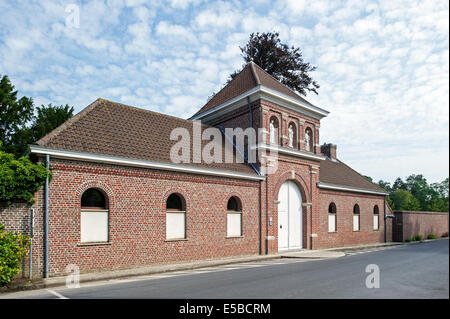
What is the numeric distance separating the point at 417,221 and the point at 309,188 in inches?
646

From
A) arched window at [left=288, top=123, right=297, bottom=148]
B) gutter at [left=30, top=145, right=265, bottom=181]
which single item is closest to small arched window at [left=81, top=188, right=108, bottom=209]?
gutter at [left=30, top=145, right=265, bottom=181]

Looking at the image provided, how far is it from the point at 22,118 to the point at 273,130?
25.0 metres

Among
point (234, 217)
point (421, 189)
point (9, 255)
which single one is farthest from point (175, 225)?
point (421, 189)

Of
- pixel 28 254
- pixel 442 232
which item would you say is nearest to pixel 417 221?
pixel 442 232

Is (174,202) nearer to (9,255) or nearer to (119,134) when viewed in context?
(119,134)

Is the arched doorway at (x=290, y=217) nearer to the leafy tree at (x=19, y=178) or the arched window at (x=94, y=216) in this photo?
the arched window at (x=94, y=216)

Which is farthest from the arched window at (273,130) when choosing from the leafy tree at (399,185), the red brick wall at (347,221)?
the leafy tree at (399,185)

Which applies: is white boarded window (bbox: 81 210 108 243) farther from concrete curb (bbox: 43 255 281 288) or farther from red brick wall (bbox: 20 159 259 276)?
concrete curb (bbox: 43 255 281 288)

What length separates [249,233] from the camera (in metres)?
16.4

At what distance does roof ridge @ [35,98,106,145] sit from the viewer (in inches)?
432

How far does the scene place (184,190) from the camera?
13.9 metres

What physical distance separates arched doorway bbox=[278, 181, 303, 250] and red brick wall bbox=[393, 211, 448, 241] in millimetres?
13585
